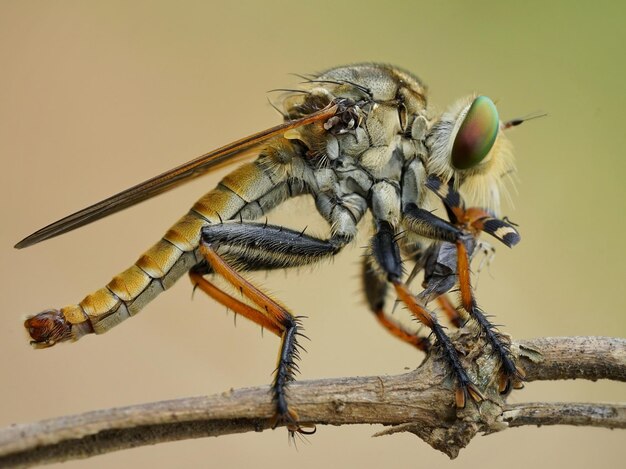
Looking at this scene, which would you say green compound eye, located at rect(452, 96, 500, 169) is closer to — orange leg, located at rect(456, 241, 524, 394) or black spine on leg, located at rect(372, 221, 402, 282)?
black spine on leg, located at rect(372, 221, 402, 282)

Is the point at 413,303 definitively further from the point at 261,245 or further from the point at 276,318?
the point at 261,245

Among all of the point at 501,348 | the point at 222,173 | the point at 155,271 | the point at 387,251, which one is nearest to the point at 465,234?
the point at 387,251

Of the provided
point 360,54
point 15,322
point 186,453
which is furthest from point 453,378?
point 360,54

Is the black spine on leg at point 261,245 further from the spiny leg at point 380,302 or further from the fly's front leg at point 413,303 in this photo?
the spiny leg at point 380,302

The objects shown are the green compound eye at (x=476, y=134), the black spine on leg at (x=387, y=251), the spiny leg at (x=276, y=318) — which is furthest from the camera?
the green compound eye at (x=476, y=134)

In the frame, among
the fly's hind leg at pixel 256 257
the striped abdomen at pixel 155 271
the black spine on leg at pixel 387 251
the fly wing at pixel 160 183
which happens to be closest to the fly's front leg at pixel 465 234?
the black spine on leg at pixel 387 251

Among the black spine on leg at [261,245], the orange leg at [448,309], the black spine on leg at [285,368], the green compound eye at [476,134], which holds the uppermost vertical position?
the green compound eye at [476,134]

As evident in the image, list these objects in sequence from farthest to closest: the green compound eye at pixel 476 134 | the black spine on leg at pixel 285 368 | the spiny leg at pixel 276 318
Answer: the green compound eye at pixel 476 134 < the spiny leg at pixel 276 318 < the black spine on leg at pixel 285 368

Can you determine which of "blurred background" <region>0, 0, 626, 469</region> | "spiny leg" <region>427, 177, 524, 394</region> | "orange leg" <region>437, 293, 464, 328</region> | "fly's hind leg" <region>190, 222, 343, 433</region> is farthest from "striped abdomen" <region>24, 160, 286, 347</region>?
"blurred background" <region>0, 0, 626, 469</region>

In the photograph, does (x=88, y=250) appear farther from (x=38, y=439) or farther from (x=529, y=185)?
(x=38, y=439)
